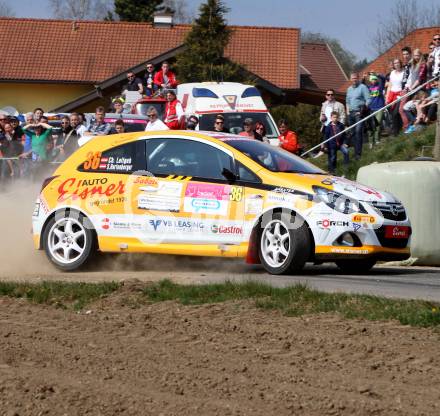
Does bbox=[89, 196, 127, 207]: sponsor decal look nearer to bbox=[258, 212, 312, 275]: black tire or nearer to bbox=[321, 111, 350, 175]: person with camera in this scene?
bbox=[258, 212, 312, 275]: black tire

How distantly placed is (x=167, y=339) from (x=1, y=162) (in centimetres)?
1596

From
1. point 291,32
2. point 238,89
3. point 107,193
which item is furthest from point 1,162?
point 291,32

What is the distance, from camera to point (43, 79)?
5781cm

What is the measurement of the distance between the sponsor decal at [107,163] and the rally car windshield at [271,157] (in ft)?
4.15

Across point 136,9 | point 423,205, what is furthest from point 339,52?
point 423,205

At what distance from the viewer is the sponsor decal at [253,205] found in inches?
497

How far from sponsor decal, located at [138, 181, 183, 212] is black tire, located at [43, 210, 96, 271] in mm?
748

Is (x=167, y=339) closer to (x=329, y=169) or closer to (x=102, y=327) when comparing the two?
(x=102, y=327)

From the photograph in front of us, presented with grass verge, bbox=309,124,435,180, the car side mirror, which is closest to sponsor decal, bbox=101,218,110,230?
the car side mirror

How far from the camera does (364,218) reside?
12.5m

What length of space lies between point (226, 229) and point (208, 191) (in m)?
0.49

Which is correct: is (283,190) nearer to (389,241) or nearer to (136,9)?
(389,241)

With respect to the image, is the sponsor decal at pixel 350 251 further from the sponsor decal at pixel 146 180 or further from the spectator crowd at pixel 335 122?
the spectator crowd at pixel 335 122

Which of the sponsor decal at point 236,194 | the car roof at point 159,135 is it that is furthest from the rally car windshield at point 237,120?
the sponsor decal at point 236,194
